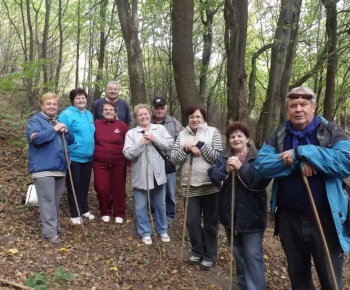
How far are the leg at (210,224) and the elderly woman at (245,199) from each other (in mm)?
507

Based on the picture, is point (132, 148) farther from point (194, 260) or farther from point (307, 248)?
point (307, 248)

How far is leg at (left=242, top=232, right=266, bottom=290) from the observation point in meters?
3.77

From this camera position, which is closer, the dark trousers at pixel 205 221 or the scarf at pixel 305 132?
the scarf at pixel 305 132

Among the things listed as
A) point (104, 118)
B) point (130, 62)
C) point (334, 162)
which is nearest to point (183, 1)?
point (130, 62)

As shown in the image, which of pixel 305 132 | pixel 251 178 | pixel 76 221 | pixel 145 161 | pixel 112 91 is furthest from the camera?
pixel 112 91

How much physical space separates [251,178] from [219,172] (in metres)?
0.40

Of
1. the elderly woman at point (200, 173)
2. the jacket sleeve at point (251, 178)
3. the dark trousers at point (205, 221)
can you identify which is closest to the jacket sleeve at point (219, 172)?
the jacket sleeve at point (251, 178)

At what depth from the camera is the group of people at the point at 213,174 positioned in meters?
2.99

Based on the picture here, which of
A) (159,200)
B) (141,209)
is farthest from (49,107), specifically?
(159,200)

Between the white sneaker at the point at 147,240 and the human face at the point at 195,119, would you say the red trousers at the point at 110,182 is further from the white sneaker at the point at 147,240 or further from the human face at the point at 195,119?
the human face at the point at 195,119

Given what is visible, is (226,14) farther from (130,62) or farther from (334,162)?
(334,162)

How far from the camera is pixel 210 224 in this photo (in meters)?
4.57

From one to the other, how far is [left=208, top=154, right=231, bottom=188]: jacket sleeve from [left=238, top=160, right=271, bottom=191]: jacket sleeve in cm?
20

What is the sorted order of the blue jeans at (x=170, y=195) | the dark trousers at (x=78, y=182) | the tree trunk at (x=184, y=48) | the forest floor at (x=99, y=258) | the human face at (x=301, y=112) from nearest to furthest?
the human face at (x=301, y=112) < the forest floor at (x=99, y=258) < the dark trousers at (x=78, y=182) < the blue jeans at (x=170, y=195) < the tree trunk at (x=184, y=48)
